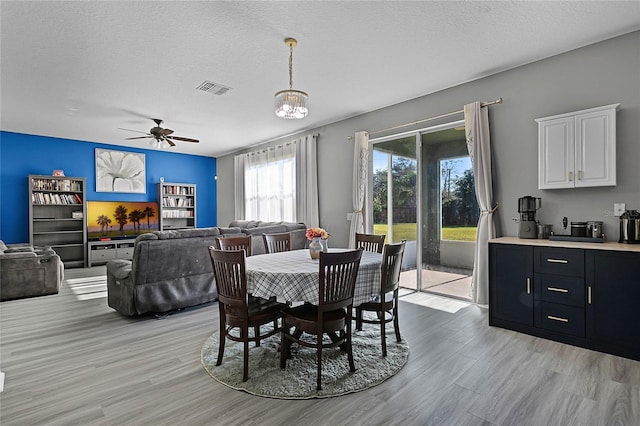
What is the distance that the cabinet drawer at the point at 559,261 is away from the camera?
110 inches

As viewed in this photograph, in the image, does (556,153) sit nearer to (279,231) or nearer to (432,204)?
(432,204)

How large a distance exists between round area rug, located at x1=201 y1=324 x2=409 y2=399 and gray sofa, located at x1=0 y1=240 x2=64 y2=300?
3.36 metres

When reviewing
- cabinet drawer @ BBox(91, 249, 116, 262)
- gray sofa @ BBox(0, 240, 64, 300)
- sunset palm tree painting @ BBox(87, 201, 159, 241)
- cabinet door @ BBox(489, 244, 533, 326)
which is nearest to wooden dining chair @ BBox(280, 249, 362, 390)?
cabinet door @ BBox(489, 244, 533, 326)

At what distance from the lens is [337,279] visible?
2.25 m

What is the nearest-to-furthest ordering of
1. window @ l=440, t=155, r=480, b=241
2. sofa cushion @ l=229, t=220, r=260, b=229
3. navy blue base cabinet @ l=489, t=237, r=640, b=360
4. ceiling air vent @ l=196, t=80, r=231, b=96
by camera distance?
navy blue base cabinet @ l=489, t=237, r=640, b=360, ceiling air vent @ l=196, t=80, r=231, b=96, window @ l=440, t=155, r=480, b=241, sofa cushion @ l=229, t=220, r=260, b=229

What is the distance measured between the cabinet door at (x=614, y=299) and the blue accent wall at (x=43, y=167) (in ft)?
28.8

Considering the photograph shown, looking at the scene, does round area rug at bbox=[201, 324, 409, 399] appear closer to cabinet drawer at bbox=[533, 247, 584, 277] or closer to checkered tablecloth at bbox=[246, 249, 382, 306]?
checkered tablecloth at bbox=[246, 249, 382, 306]

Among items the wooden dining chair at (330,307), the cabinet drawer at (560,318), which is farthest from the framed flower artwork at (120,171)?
the cabinet drawer at (560,318)

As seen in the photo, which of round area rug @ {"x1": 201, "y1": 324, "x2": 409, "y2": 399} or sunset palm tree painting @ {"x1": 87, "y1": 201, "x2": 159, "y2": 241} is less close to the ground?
sunset palm tree painting @ {"x1": 87, "y1": 201, "x2": 159, "y2": 241}

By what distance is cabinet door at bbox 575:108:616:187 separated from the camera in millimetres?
2936

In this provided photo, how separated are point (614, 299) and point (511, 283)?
766 mm

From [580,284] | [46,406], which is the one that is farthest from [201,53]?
[580,284]

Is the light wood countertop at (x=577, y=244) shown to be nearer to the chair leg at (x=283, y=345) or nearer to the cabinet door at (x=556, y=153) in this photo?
the cabinet door at (x=556, y=153)

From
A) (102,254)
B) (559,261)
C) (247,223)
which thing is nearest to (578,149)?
(559,261)
